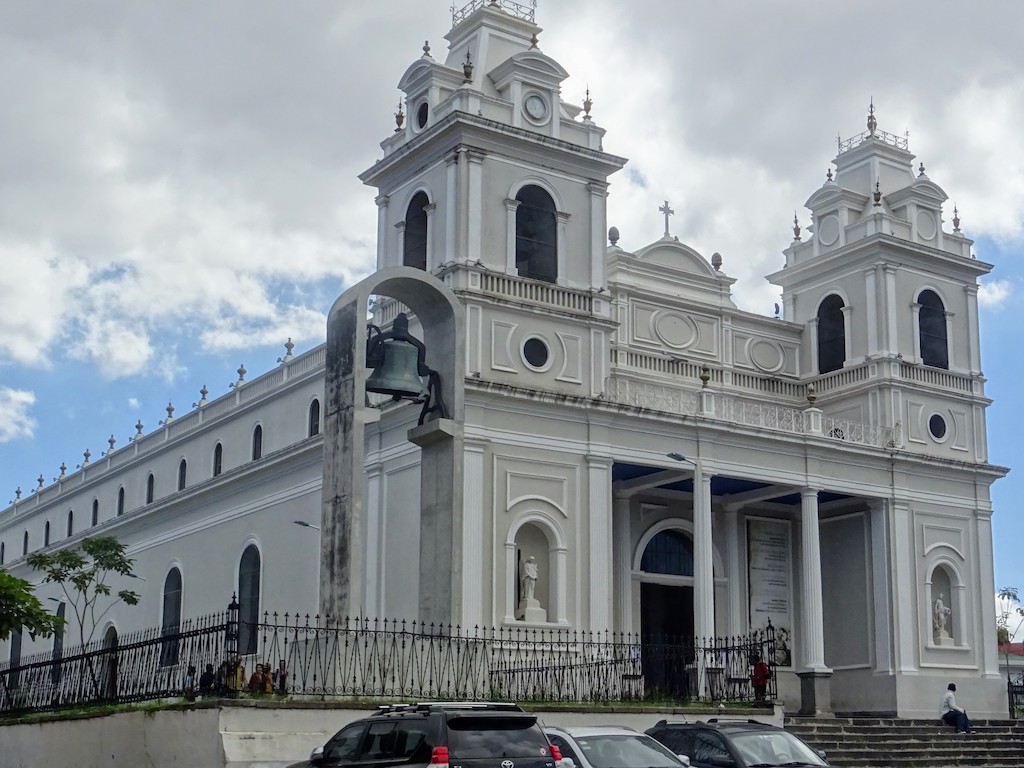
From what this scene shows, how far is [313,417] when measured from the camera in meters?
40.2

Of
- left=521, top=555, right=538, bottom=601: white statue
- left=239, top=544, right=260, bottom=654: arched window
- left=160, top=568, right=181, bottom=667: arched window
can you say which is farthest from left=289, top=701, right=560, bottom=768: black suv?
left=160, top=568, right=181, bottom=667: arched window

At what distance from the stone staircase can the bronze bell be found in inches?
435

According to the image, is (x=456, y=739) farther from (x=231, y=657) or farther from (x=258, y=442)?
(x=258, y=442)

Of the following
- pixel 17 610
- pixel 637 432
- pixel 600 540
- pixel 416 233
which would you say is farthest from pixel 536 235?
pixel 17 610

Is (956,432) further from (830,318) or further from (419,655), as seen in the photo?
(419,655)

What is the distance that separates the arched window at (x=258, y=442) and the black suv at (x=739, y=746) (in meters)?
25.9

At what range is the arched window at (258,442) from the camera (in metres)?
43.0

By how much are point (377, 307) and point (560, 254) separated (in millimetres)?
4719

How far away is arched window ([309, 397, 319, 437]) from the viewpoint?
131 feet

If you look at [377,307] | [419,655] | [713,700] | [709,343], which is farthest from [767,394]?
[419,655]

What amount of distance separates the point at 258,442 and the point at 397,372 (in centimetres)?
2207

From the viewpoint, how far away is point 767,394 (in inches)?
1615

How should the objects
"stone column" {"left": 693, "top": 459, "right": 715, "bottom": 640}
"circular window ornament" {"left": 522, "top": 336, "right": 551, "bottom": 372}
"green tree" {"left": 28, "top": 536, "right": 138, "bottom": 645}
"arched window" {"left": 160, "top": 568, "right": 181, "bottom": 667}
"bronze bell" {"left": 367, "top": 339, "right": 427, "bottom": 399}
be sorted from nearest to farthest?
"bronze bell" {"left": 367, "top": 339, "right": 427, "bottom": 399}
"circular window ornament" {"left": 522, "top": 336, "right": 551, "bottom": 372}
"stone column" {"left": 693, "top": 459, "right": 715, "bottom": 640}
"green tree" {"left": 28, "top": 536, "right": 138, "bottom": 645}
"arched window" {"left": 160, "top": 568, "right": 181, "bottom": 667}

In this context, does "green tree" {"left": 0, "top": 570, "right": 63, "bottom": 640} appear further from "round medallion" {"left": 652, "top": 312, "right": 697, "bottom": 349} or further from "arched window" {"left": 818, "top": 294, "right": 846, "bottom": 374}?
"arched window" {"left": 818, "top": 294, "right": 846, "bottom": 374}
